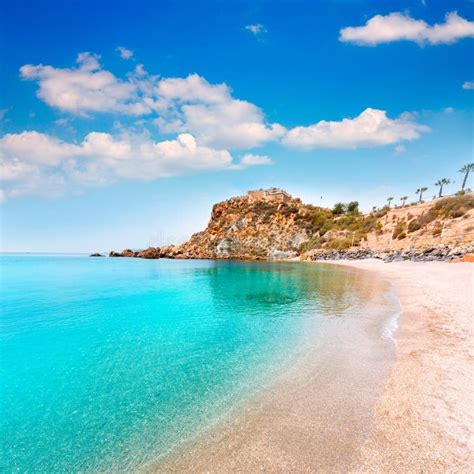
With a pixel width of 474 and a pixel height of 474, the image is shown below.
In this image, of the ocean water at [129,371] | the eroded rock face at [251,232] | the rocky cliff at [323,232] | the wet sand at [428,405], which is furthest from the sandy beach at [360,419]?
the eroded rock face at [251,232]

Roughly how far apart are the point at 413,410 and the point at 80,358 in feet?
37.6

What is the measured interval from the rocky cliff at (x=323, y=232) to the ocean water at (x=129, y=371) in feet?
130

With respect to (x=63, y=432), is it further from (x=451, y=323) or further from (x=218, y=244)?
(x=218, y=244)

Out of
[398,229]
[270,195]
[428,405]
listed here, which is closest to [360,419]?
[428,405]

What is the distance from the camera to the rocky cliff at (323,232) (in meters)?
59.4

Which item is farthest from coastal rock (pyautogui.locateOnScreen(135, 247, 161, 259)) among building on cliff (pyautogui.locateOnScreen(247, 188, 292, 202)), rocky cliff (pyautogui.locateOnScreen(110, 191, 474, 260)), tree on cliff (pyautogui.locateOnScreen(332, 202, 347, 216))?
tree on cliff (pyautogui.locateOnScreen(332, 202, 347, 216))

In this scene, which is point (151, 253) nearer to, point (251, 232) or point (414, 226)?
point (251, 232)

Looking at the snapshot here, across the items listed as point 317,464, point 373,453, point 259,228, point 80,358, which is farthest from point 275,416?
point 259,228

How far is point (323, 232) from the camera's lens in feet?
325

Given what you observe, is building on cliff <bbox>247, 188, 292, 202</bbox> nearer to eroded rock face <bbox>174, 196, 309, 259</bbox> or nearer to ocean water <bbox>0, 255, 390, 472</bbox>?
eroded rock face <bbox>174, 196, 309, 259</bbox>

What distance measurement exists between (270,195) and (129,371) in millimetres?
131320

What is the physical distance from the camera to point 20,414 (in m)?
7.47

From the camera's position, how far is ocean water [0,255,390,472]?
6.13m

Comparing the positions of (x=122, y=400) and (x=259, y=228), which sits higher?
(x=259, y=228)
